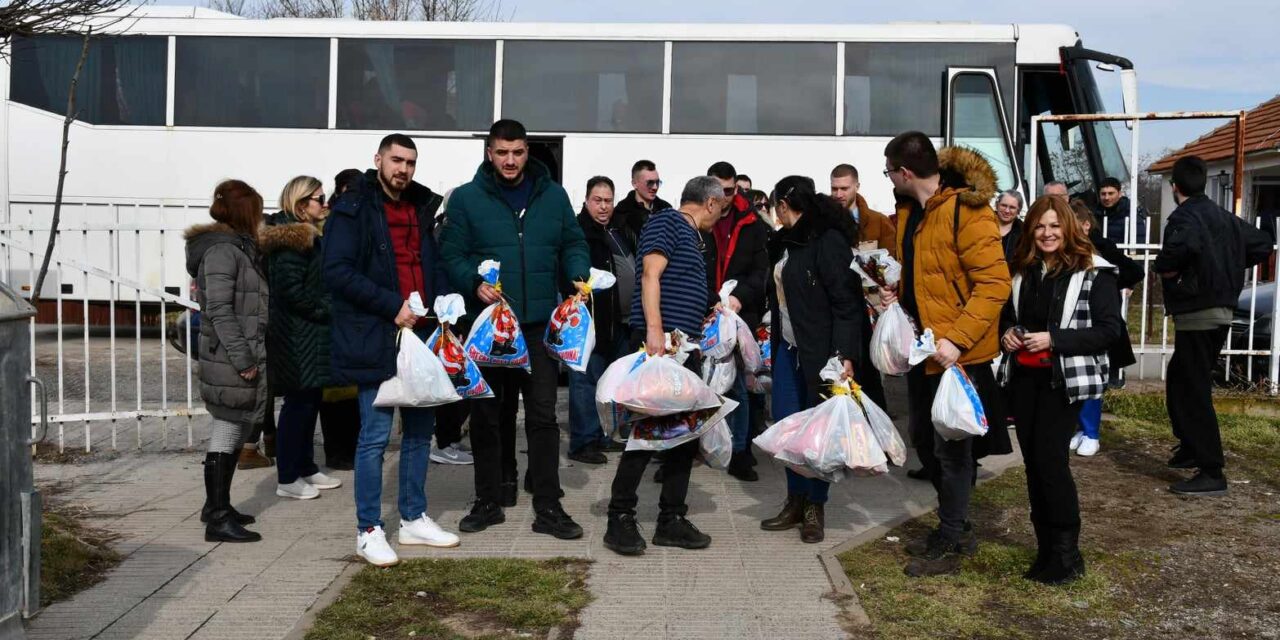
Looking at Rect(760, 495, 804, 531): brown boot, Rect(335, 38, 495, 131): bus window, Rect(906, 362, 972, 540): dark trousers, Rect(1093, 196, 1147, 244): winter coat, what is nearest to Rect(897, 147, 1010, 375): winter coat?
Rect(906, 362, 972, 540): dark trousers

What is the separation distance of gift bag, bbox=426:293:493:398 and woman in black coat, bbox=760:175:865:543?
1548mm

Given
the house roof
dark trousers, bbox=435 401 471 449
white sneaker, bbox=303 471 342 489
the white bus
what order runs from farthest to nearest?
the house roof → the white bus → dark trousers, bbox=435 401 471 449 → white sneaker, bbox=303 471 342 489

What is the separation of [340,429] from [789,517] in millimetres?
3039

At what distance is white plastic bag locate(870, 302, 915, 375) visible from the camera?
17.0ft

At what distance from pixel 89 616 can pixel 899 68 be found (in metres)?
9.91

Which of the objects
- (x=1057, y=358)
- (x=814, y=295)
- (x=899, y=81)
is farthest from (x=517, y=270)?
(x=899, y=81)

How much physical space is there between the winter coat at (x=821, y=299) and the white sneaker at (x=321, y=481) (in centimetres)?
289

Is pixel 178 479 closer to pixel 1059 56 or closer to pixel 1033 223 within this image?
pixel 1033 223

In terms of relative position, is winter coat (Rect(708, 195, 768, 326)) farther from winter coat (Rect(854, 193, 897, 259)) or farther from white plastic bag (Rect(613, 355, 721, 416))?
white plastic bag (Rect(613, 355, 721, 416))

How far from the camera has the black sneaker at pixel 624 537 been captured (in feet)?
17.6

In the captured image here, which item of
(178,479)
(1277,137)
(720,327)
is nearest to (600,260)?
(720,327)

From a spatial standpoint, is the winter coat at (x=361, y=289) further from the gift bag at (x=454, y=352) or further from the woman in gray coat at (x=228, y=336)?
the woman in gray coat at (x=228, y=336)

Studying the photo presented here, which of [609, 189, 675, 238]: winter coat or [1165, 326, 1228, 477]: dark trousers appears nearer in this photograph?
[1165, 326, 1228, 477]: dark trousers

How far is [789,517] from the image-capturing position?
19.4 ft
